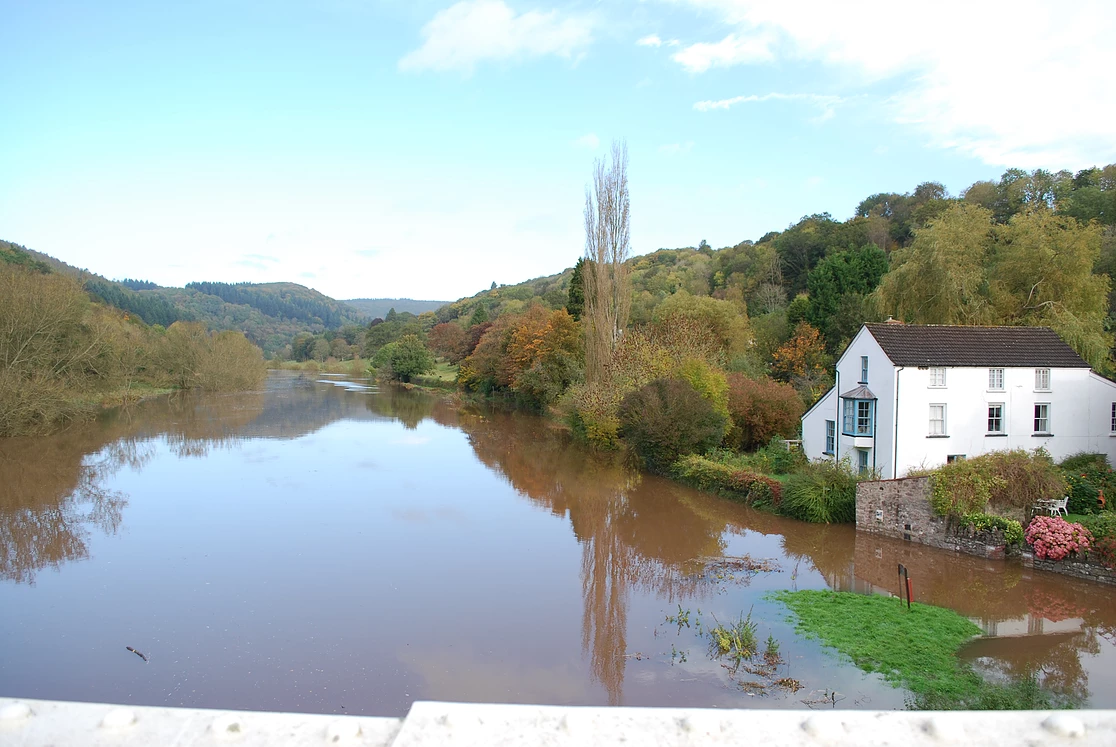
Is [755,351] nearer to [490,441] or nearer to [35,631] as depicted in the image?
[490,441]

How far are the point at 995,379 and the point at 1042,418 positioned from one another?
173 centimetres

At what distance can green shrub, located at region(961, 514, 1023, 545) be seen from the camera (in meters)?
15.2

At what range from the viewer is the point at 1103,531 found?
46.7 ft

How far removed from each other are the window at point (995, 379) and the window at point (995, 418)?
1.49 feet

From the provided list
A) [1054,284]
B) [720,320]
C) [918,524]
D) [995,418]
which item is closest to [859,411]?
[995,418]

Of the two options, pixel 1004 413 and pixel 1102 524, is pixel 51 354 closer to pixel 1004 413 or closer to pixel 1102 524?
pixel 1004 413

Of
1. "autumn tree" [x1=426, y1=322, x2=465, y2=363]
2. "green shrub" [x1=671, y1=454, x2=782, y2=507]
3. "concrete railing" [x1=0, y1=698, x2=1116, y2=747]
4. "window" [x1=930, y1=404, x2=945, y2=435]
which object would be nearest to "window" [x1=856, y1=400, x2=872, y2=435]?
"window" [x1=930, y1=404, x2=945, y2=435]

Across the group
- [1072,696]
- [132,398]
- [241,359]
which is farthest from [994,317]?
[241,359]

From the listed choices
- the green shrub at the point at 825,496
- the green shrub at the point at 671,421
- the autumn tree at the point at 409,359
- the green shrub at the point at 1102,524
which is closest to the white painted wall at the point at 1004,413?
the green shrub at the point at 825,496

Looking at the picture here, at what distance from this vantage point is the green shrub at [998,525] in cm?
1523

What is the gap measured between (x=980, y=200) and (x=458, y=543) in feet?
143

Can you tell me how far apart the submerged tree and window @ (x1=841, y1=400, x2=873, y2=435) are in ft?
51.6

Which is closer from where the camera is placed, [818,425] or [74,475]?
[818,425]

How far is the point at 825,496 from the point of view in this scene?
18.6 metres
